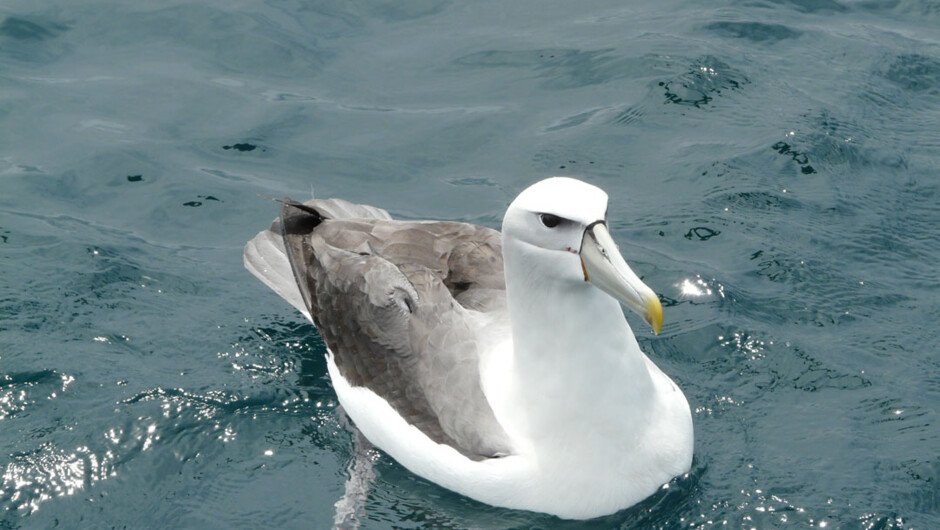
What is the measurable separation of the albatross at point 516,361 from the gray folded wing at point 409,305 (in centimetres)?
1

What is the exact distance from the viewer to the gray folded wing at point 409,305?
8.06 metres

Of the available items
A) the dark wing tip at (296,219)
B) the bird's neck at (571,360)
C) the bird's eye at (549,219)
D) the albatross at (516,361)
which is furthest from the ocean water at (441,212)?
the bird's eye at (549,219)

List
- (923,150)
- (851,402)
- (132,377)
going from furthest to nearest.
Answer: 1. (923,150)
2. (132,377)
3. (851,402)

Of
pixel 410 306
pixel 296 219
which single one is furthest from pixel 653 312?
pixel 296 219

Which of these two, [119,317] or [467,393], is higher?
[467,393]

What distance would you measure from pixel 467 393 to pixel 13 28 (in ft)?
27.7

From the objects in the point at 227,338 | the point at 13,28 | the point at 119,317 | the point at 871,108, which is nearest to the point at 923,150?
the point at 871,108

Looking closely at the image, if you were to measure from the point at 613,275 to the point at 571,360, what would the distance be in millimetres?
828

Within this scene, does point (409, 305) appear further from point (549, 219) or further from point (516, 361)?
point (549, 219)

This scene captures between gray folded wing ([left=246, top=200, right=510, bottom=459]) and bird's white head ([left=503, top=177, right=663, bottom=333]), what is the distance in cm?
117

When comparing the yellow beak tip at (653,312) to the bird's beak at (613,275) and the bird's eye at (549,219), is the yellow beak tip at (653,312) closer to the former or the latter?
the bird's beak at (613,275)

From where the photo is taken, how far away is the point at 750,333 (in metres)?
9.41

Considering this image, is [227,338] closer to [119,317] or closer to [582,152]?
[119,317]

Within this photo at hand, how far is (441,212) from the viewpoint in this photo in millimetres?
11422
